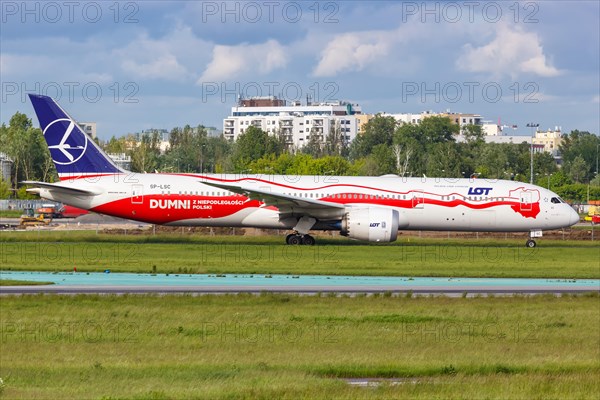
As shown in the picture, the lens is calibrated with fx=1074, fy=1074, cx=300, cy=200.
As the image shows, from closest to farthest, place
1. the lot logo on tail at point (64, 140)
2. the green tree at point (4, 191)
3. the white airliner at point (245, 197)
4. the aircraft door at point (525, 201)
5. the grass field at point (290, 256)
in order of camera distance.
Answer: the grass field at point (290, 256) → the white airliner at point (245, 197) → the lot logo on tail at point (64, 140) → the aircraft door at point (525, 201) → the green tree at point (4, 191)

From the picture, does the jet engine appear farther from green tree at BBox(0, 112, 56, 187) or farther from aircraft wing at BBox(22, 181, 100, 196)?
green tree at BBox(0, 112, 56, 187)

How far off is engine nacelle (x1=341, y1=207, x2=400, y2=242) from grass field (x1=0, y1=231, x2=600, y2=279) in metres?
0.88

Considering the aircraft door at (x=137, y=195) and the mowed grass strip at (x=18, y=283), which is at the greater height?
the aircraft door at (x=137, y=195)

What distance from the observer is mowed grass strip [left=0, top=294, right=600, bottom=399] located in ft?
62.2

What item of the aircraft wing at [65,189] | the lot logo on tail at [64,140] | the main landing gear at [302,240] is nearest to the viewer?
the aircraft wing at [65,189]

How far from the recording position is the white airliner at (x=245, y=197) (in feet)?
185

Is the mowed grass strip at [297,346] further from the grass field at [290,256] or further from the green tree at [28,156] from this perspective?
the green tree at [28,156]

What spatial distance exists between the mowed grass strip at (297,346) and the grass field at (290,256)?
10.3m

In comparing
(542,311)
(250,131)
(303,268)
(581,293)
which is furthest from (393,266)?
(250,131)

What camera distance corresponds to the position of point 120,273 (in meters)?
40.6

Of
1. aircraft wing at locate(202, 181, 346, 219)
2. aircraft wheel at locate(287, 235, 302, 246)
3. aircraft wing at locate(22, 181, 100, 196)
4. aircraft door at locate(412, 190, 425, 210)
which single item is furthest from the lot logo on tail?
aircraft door at locate(412, 190, 425, 210)

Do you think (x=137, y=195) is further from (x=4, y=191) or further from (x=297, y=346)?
(x=4, y=191)

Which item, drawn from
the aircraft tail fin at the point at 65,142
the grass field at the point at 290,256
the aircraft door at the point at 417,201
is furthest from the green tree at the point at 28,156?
the aircraft door at the point at 417,201

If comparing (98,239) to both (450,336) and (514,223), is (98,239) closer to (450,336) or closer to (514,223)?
(514,223)
